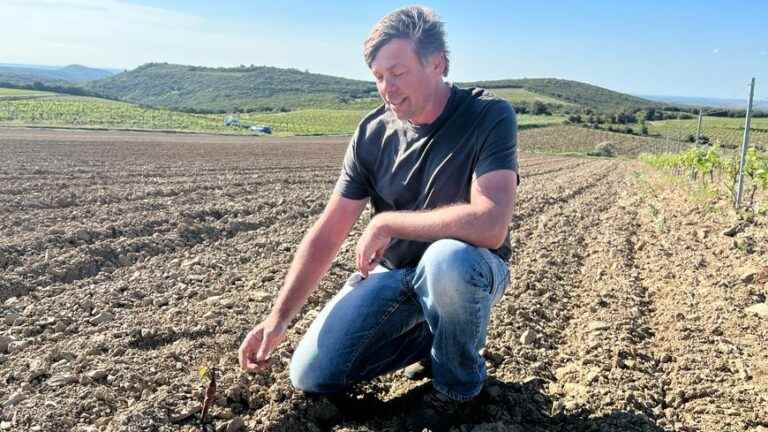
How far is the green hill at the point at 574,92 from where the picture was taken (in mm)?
104500

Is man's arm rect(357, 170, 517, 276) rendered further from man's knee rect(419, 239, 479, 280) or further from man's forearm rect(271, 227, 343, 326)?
man's forearm rect(271, 227, 343, 326)

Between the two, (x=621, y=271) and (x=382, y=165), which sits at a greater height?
(x=382, y=165)

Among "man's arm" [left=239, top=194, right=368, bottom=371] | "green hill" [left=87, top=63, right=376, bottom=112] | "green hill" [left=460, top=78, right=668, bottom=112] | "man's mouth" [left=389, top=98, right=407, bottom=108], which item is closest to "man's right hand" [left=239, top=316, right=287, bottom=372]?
"man's arm" [left=239, top=194, right=368, bottom=371]

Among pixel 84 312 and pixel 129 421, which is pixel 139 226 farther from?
pixel 129 421

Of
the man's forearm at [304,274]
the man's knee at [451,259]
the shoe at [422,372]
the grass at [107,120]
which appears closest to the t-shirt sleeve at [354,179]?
the man's forearm at [304,274]

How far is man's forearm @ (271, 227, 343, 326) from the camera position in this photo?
2.66 meters

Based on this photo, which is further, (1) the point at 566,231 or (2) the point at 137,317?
(1) the point at 566,231

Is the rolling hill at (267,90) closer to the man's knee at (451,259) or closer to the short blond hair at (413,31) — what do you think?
the short blond hair at (413,31)

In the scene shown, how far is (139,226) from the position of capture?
668 centimetres

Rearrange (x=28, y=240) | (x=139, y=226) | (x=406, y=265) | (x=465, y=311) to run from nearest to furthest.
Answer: (x=465, y=311)
(x=406, y=265)
(x=28, y=240)
(x=139, y=226)

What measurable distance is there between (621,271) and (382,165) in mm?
3324

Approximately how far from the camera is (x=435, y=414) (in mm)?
2639

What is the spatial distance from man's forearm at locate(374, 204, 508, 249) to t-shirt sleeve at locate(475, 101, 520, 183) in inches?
7.0

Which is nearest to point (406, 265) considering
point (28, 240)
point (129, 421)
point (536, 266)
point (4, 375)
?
point (129, 421)
